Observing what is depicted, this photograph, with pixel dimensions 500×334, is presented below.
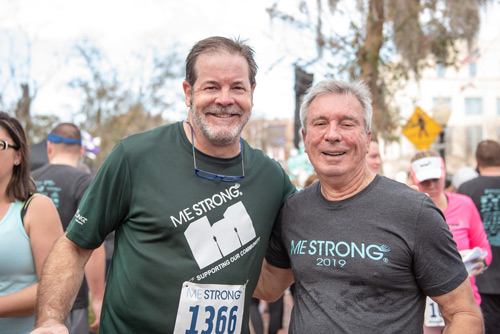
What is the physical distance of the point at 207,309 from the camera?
2.31 m

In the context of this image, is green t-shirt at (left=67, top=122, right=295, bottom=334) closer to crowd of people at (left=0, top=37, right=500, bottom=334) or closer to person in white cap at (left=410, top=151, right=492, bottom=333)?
crowd of people at (left=0, top=37, right=500, bottom=334)

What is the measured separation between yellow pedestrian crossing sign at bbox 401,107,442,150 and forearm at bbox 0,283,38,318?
7.64 m

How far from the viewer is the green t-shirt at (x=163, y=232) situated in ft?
7.52

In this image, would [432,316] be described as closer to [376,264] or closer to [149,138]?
[376,264]

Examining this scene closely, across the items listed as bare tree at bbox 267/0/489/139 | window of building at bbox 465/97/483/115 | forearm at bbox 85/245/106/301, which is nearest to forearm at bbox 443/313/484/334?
forearm at bbox 85/245/106/301

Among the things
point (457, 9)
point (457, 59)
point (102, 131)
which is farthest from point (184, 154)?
point (102, 131)

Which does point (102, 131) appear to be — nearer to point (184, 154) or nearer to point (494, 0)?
point (494, 0)

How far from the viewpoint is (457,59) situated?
1030 cm

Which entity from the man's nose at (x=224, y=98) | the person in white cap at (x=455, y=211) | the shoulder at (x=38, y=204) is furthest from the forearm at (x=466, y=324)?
the shoulder at (x=38, y=204)

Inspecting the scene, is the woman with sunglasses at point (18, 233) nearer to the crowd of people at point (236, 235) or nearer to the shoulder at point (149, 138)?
the crowd of people at point (236, 235)

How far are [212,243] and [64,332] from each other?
75cm

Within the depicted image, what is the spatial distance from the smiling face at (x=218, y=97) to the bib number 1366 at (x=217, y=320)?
82 centimetres

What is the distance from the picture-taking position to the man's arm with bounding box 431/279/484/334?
2.08 m

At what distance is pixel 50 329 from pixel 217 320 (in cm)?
75
